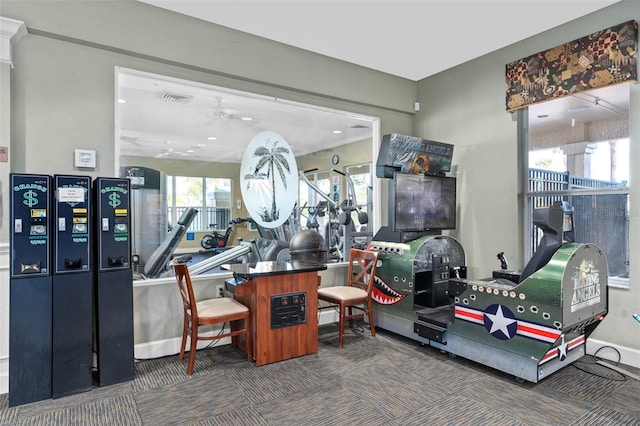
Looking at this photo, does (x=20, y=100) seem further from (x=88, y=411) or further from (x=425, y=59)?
(x=425, y=59)

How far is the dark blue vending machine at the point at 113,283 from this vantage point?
9.50ft

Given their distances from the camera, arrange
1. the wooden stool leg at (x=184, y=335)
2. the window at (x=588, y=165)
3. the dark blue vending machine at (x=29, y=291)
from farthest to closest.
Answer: the window at (x=588, y=165) → the wooden stool leg at (x=184, y=335) → the dark blue vending machine at (x=29, y=291)

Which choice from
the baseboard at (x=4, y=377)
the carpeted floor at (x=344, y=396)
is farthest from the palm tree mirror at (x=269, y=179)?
the baseboard at (x=4, y=377)

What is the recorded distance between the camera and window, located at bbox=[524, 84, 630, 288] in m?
Result: 3.49

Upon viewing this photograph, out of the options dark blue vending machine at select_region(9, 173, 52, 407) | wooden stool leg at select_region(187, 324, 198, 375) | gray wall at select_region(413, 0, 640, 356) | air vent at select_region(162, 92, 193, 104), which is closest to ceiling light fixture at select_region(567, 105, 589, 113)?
gray wall at select_region(413, 0, 640, 356)

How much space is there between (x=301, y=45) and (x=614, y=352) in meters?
4.40

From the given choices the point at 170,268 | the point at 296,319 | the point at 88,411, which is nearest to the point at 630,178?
the point at 296,319

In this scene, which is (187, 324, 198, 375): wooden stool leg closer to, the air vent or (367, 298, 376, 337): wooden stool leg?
(367, 298, 376, 337): wooden stool leg

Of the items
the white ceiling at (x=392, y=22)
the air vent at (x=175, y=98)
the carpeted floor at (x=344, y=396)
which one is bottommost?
the carpeted floor at (x=344, y=396)

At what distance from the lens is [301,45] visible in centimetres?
418

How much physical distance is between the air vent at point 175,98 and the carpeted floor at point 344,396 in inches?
100

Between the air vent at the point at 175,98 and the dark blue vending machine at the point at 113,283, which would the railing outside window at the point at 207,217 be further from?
the air vent at the point at 175,98

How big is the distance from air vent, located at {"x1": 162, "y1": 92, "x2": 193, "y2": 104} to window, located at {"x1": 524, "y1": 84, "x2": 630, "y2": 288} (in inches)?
149

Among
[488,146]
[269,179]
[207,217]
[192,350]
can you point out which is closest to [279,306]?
[192,350]
